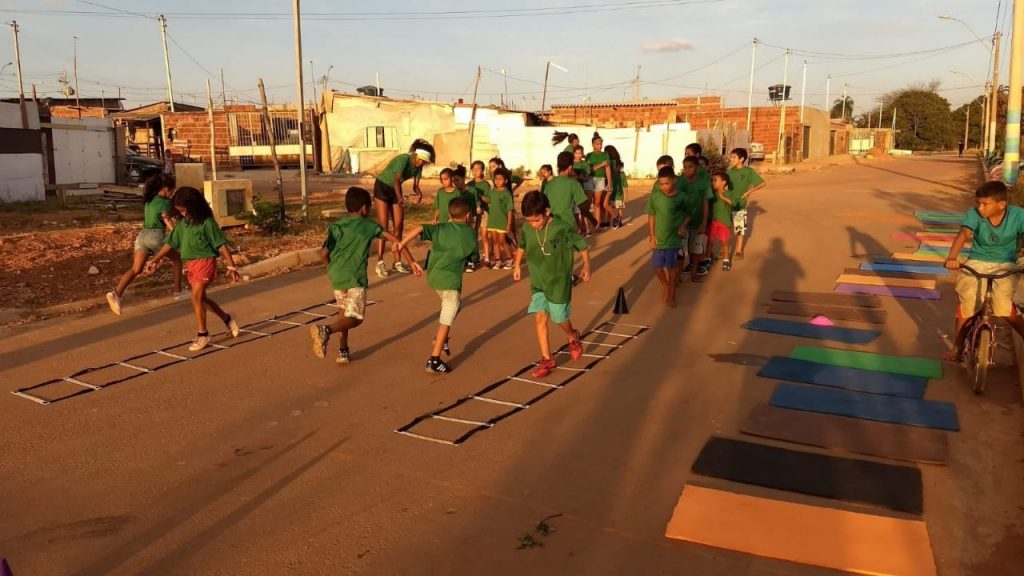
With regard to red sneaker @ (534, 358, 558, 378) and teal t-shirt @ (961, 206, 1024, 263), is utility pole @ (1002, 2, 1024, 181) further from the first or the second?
red sneaker @ (534, 358, 558, 378)

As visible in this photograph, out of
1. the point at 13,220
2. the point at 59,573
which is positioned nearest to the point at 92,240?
the point at 13,220

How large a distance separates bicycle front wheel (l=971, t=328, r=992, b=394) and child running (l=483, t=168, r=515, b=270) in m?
7.04

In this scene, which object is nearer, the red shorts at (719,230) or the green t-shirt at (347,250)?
the green t-shirt at (347,250)

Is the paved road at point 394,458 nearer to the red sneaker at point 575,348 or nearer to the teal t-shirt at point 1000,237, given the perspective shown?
the red sneaker at point 575,348

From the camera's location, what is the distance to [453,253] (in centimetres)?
698

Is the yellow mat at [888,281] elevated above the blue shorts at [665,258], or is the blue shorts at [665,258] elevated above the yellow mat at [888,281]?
the blue shorts at [665,258]

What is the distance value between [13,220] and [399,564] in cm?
1785

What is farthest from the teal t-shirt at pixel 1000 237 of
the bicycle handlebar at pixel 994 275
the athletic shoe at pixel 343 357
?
the athletic shoe at pixel 343 357

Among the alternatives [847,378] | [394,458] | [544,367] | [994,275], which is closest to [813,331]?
[847,378]

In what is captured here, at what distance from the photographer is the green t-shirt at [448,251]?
6.95 m

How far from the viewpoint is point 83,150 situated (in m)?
27.3

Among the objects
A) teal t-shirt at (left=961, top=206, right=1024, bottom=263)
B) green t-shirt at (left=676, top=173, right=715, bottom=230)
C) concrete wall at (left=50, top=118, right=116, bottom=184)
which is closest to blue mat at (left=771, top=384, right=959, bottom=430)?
teal t-shirt at (left=961, top=206, right=1024, bottom=263)

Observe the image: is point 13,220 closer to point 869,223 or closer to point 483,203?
point 483,203

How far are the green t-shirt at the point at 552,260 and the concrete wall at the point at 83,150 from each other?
2441 cm
